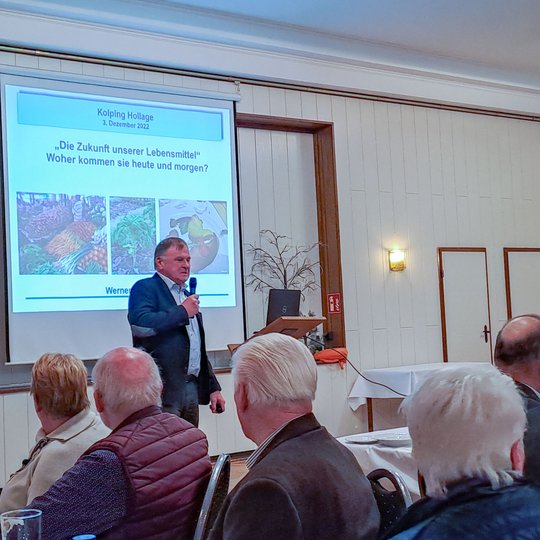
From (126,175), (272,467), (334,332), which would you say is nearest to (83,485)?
(272,467)

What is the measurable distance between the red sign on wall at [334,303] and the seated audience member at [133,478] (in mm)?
4953

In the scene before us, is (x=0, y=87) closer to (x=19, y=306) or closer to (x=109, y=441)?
(x=19, y=306)

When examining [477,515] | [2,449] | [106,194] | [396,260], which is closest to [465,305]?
[396,260]

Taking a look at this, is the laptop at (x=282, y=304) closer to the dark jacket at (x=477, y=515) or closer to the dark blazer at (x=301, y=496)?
the dark blazer at (x=301, y=496)

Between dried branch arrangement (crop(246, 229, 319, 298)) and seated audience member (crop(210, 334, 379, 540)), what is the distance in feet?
16.2

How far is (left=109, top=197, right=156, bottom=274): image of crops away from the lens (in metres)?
5.68

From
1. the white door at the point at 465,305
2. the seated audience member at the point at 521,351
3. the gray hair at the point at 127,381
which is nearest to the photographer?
the gray hair at the point at 127,381

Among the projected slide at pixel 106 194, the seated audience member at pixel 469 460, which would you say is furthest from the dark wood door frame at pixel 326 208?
the seated audience member at pixel 469 460

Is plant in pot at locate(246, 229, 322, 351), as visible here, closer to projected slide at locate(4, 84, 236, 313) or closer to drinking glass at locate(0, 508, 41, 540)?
projected slide at locate(4, 84, 236, 313)

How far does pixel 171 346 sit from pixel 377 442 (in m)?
1.42

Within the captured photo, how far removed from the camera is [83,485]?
5.79ft

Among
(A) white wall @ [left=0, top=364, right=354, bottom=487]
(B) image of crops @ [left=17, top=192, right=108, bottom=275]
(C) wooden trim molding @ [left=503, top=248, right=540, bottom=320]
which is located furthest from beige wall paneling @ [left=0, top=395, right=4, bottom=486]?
(C) wooden trim molding @ [left=503, top=248, right=540, bottom=320]

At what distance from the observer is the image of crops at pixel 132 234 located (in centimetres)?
568

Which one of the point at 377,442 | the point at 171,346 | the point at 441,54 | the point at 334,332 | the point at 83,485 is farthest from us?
the point at 441,54
